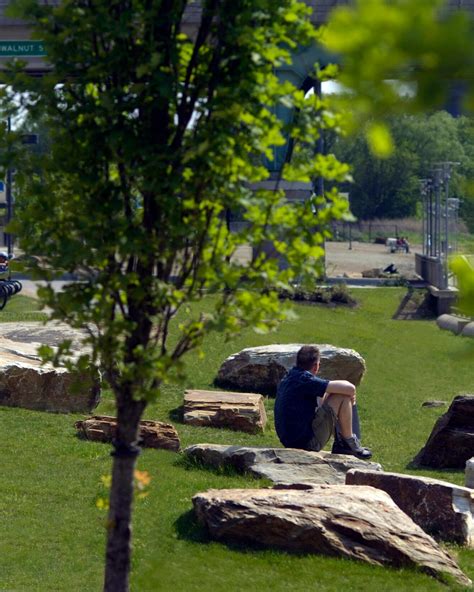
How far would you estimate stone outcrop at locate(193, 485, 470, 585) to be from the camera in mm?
6824

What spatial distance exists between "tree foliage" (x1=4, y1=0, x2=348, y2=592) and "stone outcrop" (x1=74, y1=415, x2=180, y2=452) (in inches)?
208

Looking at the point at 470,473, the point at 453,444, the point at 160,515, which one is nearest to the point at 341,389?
the point at 470,473

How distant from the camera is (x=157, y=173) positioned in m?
4.45

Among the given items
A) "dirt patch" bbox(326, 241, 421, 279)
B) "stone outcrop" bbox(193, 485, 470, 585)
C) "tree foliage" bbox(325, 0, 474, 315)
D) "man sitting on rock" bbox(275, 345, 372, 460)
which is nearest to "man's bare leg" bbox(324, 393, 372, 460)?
"man sitting on rock" bbox(275, 345, 372, 460)

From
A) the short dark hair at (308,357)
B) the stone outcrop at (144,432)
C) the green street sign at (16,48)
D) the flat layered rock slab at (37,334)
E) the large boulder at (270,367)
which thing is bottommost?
the stone outcrop at (144,432)

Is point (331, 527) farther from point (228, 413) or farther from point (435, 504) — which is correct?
Result: point (228, 413)

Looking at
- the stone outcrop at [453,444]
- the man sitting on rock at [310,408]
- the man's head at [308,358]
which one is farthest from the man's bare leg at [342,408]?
the stone outcrop at [453,444]

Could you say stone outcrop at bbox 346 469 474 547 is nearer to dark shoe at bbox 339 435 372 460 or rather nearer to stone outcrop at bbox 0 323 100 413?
dark shoe at bbox 339 435 372 460

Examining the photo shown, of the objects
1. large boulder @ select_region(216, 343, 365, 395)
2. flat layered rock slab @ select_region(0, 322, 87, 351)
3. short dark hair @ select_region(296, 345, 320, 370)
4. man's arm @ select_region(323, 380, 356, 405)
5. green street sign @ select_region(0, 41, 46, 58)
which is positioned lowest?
large boulder @ select_region(216, 343, 365, 395)

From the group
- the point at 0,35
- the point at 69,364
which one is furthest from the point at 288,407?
the point at 0,35

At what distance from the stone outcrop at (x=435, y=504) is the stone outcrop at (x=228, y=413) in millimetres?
3878

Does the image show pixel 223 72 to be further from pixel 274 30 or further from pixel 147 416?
pixel 147 416

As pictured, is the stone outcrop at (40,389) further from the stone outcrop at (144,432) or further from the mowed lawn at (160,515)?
the stone outcrop at (144,432)

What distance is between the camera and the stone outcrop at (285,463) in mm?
8742
